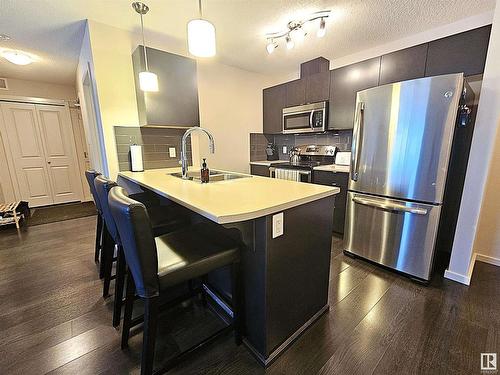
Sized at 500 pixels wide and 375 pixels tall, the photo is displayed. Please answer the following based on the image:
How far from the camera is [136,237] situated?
34.1 inches

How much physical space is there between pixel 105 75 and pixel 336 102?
9.23 feet

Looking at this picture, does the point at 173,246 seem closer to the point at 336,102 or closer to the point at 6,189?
the point at 336,102

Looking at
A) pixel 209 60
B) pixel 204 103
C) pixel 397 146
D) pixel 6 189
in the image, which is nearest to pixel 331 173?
pixel 397 146

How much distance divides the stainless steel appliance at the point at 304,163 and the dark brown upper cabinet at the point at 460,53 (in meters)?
1.46

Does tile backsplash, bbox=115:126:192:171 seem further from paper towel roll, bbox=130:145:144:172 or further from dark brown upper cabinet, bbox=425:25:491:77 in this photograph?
dark brown upper cabinet, bbox=425:25:491:77

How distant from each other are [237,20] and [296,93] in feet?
4.91

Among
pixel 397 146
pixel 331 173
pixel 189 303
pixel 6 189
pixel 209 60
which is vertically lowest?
pixel 189 303

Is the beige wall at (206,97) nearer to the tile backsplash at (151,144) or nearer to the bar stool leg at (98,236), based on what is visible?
the tile backsplash at (151,144)

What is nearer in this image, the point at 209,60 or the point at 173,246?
the point at 173,246

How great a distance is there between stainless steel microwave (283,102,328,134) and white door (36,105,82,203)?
14.8ft

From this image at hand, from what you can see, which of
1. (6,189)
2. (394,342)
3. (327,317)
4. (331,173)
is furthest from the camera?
(6,189)

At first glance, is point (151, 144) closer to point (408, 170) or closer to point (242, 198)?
point (242, 198)

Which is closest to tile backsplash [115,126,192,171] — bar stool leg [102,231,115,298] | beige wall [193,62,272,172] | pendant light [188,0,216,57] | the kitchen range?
beige wall [193,62,272,172]

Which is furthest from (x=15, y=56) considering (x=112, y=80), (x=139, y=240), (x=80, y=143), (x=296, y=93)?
(x=296, y=93)
